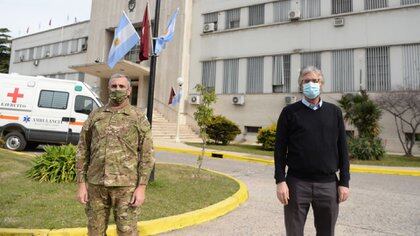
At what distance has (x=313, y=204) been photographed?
3.19 metres

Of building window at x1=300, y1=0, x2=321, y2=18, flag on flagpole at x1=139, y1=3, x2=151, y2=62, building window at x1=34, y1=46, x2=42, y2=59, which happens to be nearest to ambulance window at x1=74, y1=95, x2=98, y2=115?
flag on flagpole at x1=139, y1=3, x2=151, y2=62

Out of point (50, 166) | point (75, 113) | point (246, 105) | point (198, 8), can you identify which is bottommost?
point (50, 166)

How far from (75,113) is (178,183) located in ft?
22.4

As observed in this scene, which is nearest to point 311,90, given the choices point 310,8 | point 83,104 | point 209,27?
point 83,104

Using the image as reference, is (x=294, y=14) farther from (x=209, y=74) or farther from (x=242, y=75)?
(x=209, y=74)

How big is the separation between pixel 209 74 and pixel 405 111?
1257 centimetres

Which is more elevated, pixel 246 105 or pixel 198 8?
pixel 198 8

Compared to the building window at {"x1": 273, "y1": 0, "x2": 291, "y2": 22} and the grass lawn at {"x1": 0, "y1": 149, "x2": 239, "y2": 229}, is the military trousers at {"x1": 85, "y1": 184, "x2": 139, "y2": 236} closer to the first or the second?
the grass lawn at {"x1": 0, "y1": 149, "x2": 239, "y2": 229}

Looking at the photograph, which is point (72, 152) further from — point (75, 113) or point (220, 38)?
point (220, 38)

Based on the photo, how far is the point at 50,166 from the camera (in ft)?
24.3

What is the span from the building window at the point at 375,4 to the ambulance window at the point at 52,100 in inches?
651

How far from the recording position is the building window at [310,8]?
2158cm

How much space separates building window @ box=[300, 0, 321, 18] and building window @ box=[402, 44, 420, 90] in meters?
5.37

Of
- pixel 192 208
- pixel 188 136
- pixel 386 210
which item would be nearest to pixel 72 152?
pixel 192 208
